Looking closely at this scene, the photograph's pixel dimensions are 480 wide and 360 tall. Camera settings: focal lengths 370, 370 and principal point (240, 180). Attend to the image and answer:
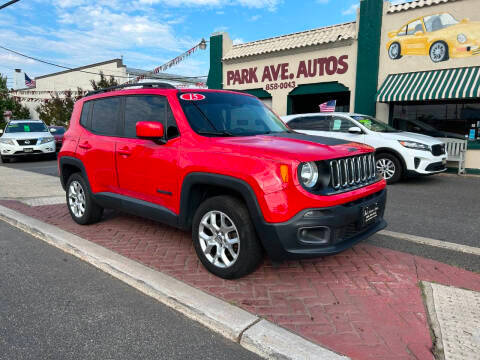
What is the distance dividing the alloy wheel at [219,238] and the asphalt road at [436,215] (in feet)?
6.59

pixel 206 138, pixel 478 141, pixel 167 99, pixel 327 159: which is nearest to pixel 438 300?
pixel 327 159

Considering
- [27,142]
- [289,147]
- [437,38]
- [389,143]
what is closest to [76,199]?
[289,147]

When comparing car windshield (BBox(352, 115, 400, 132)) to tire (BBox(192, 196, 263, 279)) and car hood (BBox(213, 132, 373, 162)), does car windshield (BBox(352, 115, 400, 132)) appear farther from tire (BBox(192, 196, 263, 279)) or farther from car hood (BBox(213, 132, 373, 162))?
tire (BBox(192, 196, 263, 279))

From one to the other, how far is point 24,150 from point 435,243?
15016mm

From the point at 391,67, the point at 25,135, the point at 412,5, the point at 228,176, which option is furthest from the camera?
the point at 25,135

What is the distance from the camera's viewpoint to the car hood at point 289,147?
301 centimetres

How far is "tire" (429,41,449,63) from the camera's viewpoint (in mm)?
11711

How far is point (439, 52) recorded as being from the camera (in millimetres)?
11844

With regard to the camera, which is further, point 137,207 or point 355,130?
point 355,130

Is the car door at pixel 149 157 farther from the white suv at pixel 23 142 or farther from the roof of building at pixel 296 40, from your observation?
the white suv at pixel 23 142

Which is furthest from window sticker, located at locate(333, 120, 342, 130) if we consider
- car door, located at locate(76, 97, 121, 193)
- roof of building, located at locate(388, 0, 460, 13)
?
car door, located at locate(76, 97, 121, 193)

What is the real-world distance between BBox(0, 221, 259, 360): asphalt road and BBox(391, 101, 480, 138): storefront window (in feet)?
39.9

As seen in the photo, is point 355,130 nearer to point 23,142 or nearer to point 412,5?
point 412,5

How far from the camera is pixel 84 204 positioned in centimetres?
502
